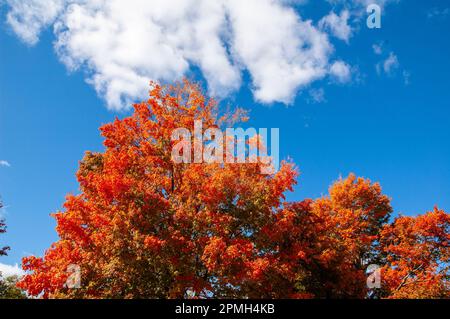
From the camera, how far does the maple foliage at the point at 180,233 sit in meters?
18.6

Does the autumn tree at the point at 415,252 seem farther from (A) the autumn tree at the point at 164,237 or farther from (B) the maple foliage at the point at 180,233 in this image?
(A) the autumn tree at the point at 164,237

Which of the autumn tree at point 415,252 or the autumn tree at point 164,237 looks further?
the autumn tree at point 415,252

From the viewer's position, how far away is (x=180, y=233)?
1958cm

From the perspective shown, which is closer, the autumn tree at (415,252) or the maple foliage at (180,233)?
the maple foliage at (180,233)

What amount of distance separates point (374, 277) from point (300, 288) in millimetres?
12366

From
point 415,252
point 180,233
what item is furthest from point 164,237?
point 415,252

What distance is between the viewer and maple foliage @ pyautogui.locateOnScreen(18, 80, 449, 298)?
1859 centimetres

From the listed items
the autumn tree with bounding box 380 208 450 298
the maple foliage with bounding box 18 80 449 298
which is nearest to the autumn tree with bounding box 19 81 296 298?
the maple foliage with bounding box 18 80 449 298

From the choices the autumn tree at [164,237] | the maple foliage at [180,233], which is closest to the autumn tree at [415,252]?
the maple foliage at [180,233]
